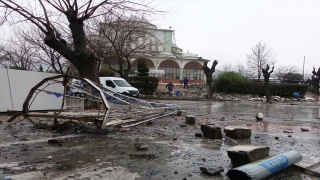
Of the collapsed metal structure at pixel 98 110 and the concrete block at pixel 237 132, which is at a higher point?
the collapsed metal structure at pixel 98 110

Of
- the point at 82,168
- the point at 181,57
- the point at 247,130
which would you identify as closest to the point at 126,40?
the point at 247,130

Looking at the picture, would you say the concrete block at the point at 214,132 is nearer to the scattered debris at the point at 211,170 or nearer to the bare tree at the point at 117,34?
the scattered debris at the point at 211,170

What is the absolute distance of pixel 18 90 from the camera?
32.7 feet

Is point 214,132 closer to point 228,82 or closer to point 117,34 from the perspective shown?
point 117,34

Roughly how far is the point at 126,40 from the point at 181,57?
24.8m

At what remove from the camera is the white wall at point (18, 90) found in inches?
381

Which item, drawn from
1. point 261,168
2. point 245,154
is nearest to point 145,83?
point 245,154

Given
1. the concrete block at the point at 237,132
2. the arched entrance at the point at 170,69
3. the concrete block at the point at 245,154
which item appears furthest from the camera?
the arched entrance at the point at 170,69

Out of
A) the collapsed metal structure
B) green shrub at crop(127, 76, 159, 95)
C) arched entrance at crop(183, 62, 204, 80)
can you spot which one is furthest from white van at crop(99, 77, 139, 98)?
arched entrance at crop(183, 62, 204, 80)

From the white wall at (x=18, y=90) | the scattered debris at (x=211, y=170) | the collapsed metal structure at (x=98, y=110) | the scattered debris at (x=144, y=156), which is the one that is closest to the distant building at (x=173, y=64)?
the white wall at (x=18, y=90)

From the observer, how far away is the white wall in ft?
31.7

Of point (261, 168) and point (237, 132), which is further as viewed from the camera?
point (237, 132)

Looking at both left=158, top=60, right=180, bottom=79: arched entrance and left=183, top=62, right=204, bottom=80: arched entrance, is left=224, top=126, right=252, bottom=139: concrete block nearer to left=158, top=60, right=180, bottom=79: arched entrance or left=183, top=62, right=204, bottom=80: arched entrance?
left=158, top=60, right=180, bottom=79: arched entrance

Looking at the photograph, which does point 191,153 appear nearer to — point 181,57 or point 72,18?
point 72,18
